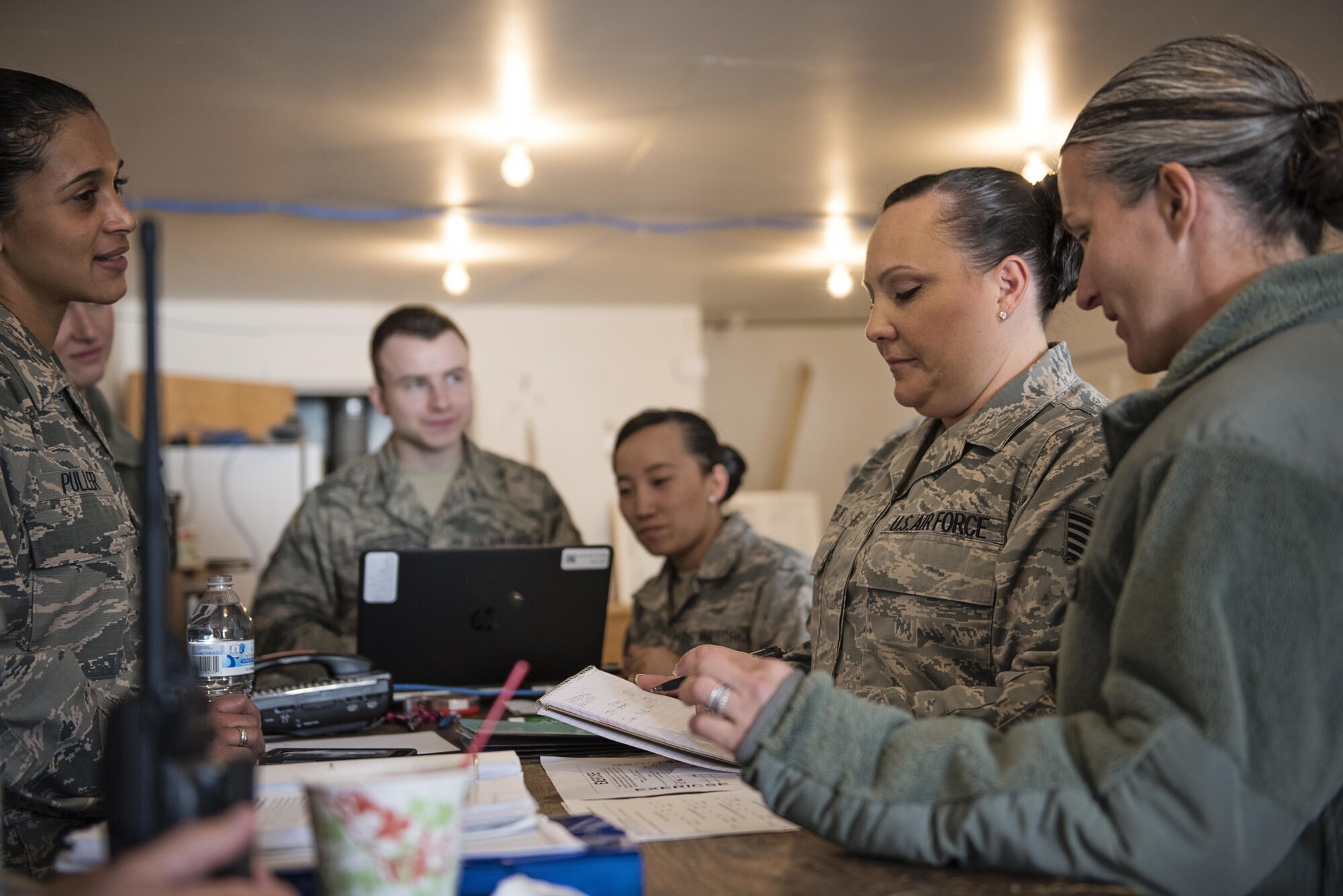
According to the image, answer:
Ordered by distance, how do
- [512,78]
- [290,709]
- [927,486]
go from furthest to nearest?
[512,78]
[290,709]
[927,486]

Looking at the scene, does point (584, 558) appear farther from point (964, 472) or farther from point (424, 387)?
point (424, 387)

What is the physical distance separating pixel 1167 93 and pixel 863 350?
306 inches

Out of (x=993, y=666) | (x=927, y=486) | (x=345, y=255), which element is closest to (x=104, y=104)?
(x=345, y=255)

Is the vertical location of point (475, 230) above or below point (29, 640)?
above

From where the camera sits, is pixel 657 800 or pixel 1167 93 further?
pixel 657 800

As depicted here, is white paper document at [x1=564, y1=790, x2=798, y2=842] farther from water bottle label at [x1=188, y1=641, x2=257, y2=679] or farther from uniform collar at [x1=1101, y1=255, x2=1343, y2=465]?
water bottle label at [x1=188, y1=641, x2=257, y2=679]

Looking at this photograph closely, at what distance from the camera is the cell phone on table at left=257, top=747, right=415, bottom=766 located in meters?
1.40

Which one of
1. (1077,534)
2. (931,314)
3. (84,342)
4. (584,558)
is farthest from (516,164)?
(1077,534)

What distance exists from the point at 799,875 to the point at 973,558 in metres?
0.52

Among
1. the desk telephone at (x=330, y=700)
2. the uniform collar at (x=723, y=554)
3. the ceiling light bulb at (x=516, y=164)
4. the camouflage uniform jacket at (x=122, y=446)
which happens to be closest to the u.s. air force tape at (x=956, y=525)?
the desk telephone at (x=330, y=700)

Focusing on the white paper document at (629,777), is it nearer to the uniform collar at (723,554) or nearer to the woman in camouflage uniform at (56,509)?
the woman in camouflage uniform at (56,509)

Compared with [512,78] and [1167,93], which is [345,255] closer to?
[512,78]

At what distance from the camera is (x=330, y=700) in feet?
5.86

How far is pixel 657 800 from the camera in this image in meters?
1.14
